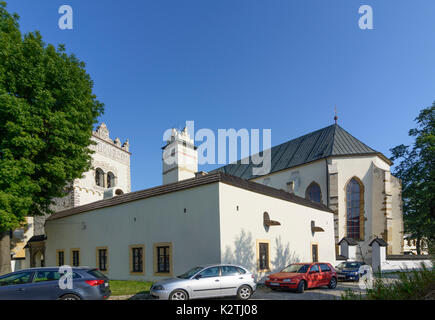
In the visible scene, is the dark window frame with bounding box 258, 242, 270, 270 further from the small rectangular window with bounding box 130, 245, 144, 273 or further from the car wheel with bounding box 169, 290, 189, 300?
the car wheel with bounding box 169, 290, 189, 300

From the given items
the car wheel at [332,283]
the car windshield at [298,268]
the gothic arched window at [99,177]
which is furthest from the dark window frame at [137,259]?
the gothic arched window at [99,177]

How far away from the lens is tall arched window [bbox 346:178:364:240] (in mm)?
28703

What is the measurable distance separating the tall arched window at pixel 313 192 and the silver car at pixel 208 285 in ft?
70.9

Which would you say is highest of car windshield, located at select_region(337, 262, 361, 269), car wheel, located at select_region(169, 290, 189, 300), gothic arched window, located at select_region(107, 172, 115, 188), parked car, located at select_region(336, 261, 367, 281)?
gothic arched window, located at select_region(107, 172, 115, 188)

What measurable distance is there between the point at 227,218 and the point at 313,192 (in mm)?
19935

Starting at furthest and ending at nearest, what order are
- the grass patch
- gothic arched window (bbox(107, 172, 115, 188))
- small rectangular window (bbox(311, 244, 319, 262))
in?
1. gothic arched window (bbox(107, 172, 115, 188))
2. small rectangular window (bbox(311, 244, 319, 262))
3. the grass patch

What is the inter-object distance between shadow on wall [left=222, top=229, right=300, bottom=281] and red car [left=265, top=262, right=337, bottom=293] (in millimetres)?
1499

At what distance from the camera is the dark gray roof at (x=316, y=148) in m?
30.7

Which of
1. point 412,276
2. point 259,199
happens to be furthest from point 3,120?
point 412,276

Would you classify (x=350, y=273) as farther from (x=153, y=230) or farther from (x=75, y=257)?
(x=75, y=257)

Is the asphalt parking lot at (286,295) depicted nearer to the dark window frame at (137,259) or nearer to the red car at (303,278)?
the red car at (303,278)

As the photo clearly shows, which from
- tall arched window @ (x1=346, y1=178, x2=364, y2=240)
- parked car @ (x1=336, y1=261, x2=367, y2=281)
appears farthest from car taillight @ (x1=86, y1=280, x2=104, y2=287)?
tall arched window @ (x1=346, y1=178, x2=364, y2=240)

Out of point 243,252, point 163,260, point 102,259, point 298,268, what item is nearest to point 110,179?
point 102,259

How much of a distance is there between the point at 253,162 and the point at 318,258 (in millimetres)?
23358
